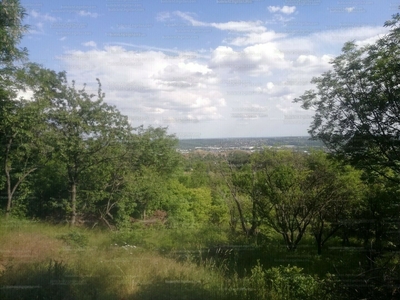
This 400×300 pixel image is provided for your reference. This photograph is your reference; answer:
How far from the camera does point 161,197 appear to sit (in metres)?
5.34

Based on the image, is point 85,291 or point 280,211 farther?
point 280,211

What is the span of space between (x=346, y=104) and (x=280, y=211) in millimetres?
2639

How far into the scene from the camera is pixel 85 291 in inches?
125

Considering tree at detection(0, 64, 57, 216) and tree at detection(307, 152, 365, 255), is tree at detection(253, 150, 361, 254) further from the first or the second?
tree at detection(0, 64, 57, 216)

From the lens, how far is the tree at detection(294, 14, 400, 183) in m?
3.83

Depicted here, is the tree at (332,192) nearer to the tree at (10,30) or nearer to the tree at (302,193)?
the tree at (302,193)

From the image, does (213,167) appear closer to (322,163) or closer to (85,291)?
(322,163)

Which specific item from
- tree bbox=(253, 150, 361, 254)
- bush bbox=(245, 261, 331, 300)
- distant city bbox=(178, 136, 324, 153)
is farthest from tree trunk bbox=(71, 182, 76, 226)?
tree bbox=(253, 150, 361, 254)

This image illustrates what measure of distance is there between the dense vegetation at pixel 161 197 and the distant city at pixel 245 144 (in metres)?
0.20

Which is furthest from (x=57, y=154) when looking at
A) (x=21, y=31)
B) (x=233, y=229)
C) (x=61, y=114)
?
(x=233, y=229)

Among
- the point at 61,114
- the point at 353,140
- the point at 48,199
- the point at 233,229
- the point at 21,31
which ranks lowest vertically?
the point at 233,229

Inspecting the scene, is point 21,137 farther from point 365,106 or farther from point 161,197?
point 365,106

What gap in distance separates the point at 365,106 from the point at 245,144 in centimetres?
185

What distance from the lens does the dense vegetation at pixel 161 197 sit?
325cm
